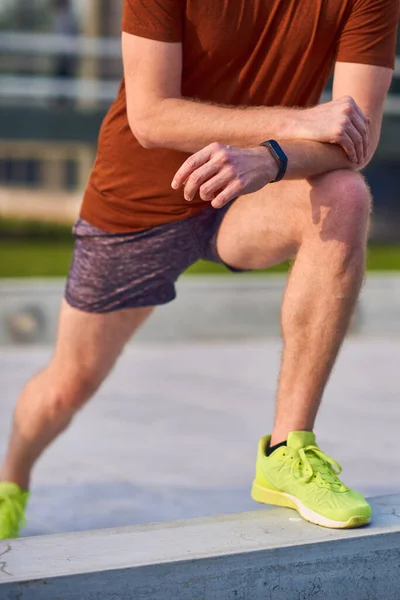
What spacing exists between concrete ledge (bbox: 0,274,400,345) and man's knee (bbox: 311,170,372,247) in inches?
170

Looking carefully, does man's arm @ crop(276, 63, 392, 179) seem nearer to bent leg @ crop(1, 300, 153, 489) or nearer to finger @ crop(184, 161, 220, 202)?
finger @ crop(184, 161, 220, 202)

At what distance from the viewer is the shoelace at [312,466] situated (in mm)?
2670

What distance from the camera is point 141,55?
279 cm

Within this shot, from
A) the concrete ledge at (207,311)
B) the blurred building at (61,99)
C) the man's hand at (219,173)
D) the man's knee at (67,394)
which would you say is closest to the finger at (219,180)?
the man's hand at (219,173)

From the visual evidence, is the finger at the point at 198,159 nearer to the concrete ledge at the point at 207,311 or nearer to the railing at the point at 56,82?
the concrete ledge at the point at 207,311

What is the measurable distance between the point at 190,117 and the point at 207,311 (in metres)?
4.67

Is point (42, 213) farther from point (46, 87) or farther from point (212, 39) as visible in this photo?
point (212, 39)

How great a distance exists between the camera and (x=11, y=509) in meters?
3.15

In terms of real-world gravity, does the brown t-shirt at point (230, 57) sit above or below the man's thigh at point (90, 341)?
above

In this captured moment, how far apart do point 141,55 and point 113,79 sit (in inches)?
622

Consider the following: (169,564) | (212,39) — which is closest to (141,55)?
(212,39)

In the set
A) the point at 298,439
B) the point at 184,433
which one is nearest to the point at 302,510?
the point at 298,439

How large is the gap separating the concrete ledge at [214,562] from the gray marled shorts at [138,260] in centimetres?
80

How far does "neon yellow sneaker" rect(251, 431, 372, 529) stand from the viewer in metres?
2.51
